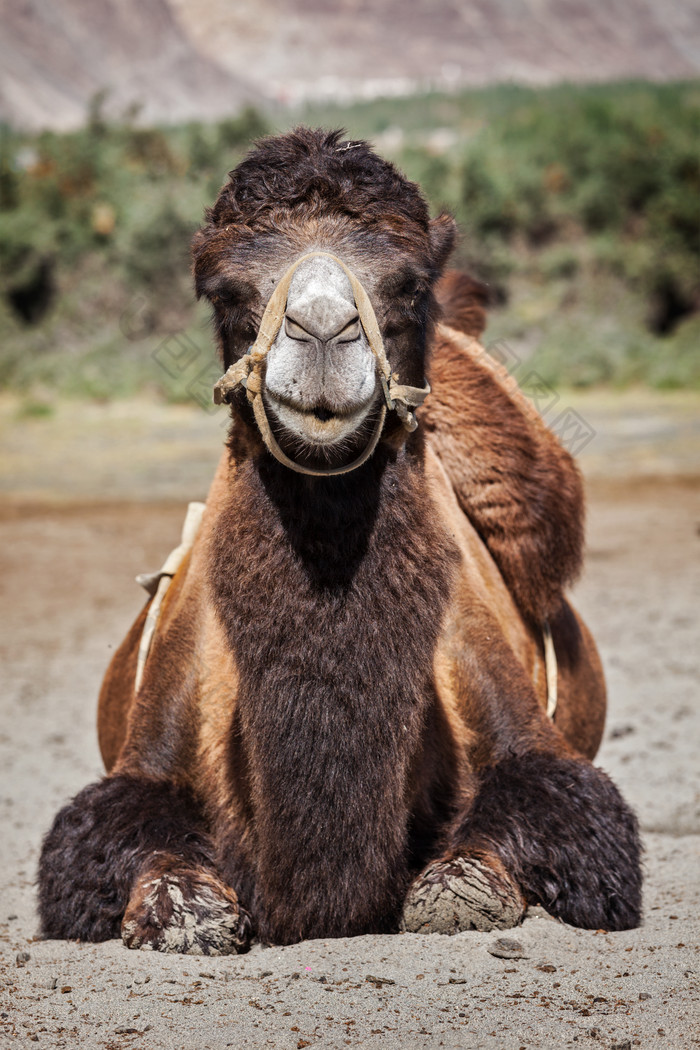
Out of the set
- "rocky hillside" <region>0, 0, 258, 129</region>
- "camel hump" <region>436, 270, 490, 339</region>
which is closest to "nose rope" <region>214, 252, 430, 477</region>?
"camel hump" <region>436, 270, 490, 339</region>

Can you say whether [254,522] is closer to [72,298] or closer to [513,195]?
[72,298]

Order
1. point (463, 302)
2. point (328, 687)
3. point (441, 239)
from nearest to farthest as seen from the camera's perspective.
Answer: point (328, 687) → point (441, 239) → point (463, 302)

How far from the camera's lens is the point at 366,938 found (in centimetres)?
285

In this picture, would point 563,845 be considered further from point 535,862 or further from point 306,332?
point 306,332

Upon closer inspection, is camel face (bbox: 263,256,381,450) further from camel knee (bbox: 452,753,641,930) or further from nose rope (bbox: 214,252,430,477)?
camel knee (bbox: 452,753,641,930)

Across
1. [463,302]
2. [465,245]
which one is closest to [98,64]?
[465,245]

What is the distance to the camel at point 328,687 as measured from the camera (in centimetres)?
278

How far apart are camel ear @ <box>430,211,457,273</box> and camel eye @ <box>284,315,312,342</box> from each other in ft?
1.96

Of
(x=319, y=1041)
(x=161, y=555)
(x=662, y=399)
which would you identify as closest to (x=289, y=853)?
(x=319, y=1041)

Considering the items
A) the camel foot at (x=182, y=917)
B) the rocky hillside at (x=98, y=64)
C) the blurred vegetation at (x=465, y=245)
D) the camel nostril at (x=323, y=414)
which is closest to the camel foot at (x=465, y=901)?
the camel foot at (x=182, y=917)

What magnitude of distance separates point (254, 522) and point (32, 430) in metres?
12.7

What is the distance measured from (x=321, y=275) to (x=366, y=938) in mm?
1629

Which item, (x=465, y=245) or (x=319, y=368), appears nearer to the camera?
(x=319, y=368)

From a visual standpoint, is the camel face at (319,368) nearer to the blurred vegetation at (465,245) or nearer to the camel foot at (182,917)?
the camel foot at (182,917)
